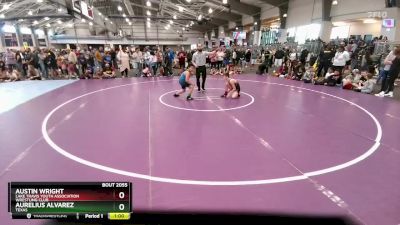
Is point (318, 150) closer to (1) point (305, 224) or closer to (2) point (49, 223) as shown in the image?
(1) point (305, 224)

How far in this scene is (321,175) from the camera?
13.1 feet

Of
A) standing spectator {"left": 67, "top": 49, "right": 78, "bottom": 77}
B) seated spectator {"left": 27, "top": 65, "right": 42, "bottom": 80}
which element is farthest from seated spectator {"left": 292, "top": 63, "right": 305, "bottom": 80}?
seated spectator {"left": 27, "top": 65, "right": 42, "bottom": 80}

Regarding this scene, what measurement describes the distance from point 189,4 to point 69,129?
25.1 m

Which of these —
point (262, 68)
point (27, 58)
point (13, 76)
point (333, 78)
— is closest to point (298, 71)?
point (333, 78)

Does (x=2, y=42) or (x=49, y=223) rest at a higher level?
(x=2, y=42)

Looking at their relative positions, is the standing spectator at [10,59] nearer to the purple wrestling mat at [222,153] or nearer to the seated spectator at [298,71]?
the purple wrestling mat at [222,153]

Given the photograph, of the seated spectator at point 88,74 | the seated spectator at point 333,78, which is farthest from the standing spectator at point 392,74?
the seated spectator at point 88,74

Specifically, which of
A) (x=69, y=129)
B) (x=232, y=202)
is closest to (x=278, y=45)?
(x=69, y=129)

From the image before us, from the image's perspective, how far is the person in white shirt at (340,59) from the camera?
12398mm
